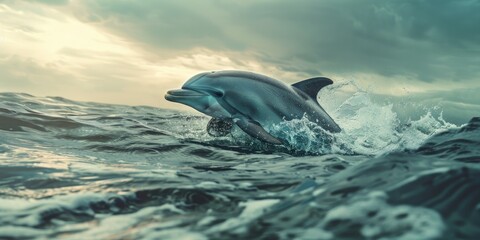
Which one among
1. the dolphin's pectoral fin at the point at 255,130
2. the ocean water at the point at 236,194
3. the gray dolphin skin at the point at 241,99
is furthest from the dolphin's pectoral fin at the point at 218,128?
the ocean water at the point at 236,194

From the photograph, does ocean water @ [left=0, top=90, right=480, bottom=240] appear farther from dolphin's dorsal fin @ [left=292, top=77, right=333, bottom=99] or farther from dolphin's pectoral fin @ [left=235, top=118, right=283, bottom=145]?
dolphin's dorsal fin @ [left=292, top=77, right=333, bottom=99]

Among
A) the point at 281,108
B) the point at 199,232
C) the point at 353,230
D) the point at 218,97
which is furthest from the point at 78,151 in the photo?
the point at 353,230

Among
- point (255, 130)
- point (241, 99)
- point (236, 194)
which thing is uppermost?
point (241, 99)

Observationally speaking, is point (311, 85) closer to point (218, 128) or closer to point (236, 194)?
point (218, 128)

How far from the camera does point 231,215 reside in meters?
3.15

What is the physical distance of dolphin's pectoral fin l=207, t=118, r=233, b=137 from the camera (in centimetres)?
859

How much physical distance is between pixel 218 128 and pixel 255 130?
1288 mm

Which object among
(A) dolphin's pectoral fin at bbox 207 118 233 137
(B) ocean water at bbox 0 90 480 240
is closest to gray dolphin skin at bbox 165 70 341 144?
(A) dolphin's pectoral fin at bbox 207 118 233 137

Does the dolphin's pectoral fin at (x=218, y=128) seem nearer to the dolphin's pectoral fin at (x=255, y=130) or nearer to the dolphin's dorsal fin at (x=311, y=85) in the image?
the dolphin's pectoral fin at (x=255, y=130)

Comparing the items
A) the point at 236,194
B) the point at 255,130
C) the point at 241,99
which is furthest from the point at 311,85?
the point at 236,194

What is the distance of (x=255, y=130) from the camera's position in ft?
25.0

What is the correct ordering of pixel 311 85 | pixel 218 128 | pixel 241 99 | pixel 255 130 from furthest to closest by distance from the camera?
pixel 311 85 → pixel 218 128 → pixel 241 99 → pixel 255 130

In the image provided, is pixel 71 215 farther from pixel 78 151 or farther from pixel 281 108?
pixel 281 108

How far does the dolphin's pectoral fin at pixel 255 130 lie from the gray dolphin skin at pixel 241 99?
2cm
